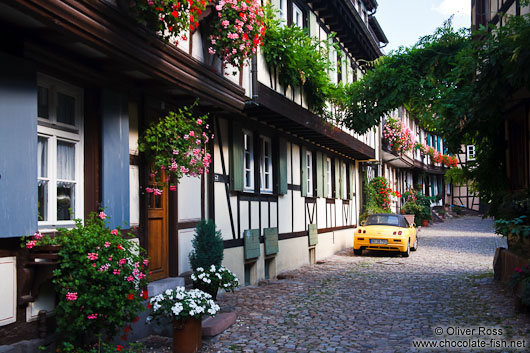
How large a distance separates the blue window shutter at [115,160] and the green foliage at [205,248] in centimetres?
221

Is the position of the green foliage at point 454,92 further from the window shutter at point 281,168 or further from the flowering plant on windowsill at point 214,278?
the flowering plant on windowsill at point 214,278

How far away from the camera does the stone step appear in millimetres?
6383

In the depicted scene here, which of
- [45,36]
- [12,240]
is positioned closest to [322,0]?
Result: [45,36]

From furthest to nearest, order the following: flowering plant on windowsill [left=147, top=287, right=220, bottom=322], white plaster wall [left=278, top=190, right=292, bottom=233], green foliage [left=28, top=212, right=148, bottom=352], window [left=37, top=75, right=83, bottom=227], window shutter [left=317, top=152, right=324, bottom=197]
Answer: window shutter [left=317, top=152, right=324, bottom=197], white plaster wall [left=278, top=190, right=292, bottom=233], flowering plant on windowsill [left=147, top=287, right=220, bottom=322], window [left=37, top=75, right=83, bottom=227], green foliage [left=28, top=212, right=148, bottom=352]

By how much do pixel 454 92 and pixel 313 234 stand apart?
606 centimetres

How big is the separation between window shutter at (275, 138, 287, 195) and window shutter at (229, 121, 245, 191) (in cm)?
203

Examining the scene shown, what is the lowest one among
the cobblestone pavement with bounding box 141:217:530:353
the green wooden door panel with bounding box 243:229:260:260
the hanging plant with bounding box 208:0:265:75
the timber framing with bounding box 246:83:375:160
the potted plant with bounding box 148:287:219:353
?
the cobblestone pavement with bounding box 141:217:530:353

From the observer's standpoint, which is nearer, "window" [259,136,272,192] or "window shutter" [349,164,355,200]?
"window" [259,136,272,192]

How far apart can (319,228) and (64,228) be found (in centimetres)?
1137

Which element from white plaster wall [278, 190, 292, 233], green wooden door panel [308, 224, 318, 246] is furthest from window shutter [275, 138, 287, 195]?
green wooden door panel [308, 224, 318, 246]

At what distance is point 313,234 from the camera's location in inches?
587

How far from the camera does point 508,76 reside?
25.8ft

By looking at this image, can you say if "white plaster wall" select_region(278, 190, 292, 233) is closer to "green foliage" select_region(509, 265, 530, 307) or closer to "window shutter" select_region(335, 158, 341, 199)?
"window shutter" select_region(335, 158, 341, 199)

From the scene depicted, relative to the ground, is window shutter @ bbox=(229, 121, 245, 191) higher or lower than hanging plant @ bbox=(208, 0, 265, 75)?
lower
